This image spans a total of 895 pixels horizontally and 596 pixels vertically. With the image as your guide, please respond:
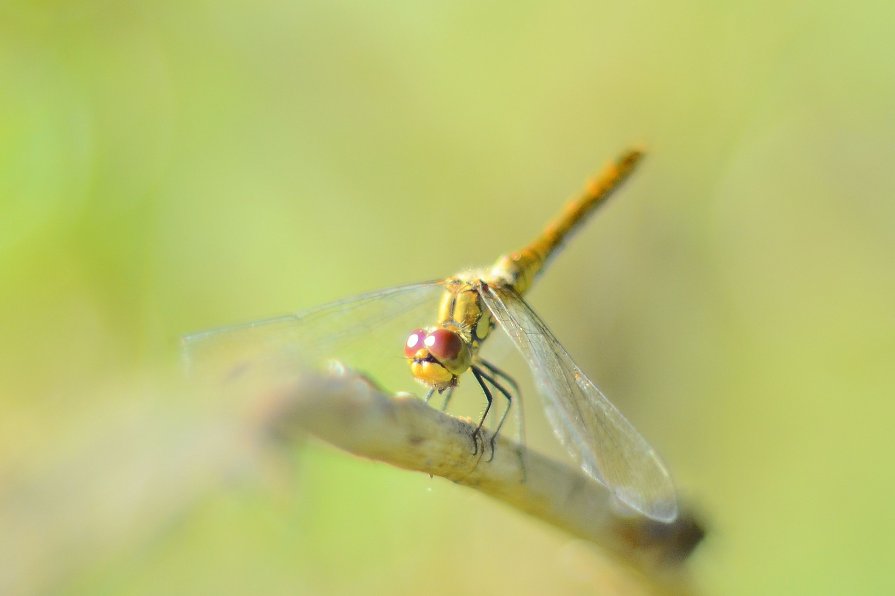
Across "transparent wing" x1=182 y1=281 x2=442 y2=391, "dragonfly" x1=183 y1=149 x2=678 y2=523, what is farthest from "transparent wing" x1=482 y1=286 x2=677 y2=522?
"transparent wing" x1=182 y1=281 x2=442 y2=391

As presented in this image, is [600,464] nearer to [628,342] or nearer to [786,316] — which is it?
[628,342]

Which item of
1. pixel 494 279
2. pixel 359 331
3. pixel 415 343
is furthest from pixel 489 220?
pixel 415 343

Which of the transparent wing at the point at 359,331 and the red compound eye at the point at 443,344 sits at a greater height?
the red compound eye at the point at 443,344

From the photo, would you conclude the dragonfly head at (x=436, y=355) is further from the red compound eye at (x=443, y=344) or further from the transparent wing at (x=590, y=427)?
the transparent wing at (x=590, y=427)

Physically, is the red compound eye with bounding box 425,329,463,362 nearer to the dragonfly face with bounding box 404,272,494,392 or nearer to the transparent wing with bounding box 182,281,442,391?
the dragonfly face with bounding box 404,272,494,392

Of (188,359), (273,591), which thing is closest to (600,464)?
(188,359)

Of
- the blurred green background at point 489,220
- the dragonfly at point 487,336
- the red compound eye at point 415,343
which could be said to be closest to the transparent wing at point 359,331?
the dragonfly at point 487,336
